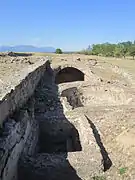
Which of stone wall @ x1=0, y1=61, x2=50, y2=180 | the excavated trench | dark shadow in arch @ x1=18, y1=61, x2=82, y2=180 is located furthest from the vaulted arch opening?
stone wall @ x1=0, y1=61, x2=50, y2=180

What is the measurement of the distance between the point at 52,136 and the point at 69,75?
14.1m

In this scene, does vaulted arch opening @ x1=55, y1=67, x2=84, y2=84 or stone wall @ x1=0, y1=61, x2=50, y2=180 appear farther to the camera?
vaulted arch opening @ x1=55, y1=67, x2=84, y2=84

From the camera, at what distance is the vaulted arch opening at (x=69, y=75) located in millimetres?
23469

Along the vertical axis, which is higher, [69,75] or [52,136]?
[69,75]

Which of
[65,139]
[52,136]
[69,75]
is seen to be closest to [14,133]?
[52,136]

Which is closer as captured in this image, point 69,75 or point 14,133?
point 14,133

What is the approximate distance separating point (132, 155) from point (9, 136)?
350 cm

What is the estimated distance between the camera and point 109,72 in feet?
82.8

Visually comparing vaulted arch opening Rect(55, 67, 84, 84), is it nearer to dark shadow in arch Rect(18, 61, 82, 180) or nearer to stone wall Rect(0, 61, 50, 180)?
dark shadow in arch Rect(18, 61, 82, 180)

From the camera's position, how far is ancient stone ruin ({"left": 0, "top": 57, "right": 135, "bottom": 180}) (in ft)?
22.9

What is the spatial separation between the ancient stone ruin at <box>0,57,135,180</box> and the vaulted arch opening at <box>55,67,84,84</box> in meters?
7.23

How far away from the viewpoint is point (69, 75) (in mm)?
24109

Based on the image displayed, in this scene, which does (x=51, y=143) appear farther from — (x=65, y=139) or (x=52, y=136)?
(x=65, y=139)

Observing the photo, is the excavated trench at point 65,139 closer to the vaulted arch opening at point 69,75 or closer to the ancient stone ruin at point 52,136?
the ancient stone ruin at point 52,136
